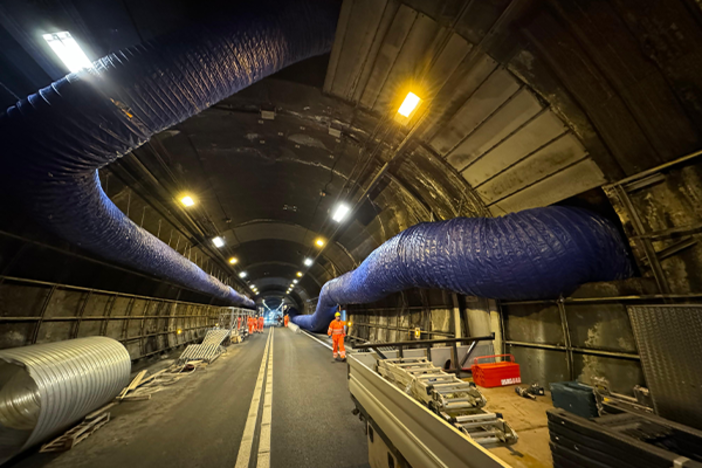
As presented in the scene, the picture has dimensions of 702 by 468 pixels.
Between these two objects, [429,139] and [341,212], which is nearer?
[429,139]

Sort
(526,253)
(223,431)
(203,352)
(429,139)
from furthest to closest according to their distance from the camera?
(203,352)
(429,139)
(223,431)
(526,253)

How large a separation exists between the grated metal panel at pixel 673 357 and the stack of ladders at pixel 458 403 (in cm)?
106

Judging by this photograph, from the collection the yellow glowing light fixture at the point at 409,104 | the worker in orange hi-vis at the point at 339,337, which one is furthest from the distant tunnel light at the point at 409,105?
the worker in orange hi-vis at the point at 339,337

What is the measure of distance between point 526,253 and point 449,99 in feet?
8.38

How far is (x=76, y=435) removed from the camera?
3.79 metres

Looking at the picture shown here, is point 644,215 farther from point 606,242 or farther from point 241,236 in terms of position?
point 241,236

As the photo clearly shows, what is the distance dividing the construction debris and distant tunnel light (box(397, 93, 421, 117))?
7.04 meters

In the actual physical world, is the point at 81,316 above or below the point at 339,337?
above

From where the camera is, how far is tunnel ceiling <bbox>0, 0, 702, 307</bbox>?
262 cm

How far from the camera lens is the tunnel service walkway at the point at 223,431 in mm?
3271

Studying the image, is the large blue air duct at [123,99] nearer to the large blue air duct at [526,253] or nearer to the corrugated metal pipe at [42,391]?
the corrugated metal pipe at [42,391]

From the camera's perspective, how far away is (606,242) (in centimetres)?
328

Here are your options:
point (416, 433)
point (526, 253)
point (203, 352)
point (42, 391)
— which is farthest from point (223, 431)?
point (203, 352)

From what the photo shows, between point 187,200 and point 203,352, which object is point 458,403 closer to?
point 187,200
